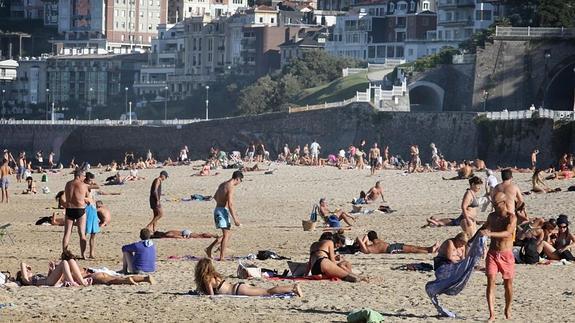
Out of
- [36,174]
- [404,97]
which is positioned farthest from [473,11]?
[36,174]

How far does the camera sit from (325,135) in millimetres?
62438

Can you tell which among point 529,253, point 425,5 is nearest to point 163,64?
point 425,5

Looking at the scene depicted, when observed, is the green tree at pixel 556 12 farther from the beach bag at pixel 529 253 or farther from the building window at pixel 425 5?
the beach bag at pixel 529 253

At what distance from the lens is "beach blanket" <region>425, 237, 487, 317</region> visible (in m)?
14.8

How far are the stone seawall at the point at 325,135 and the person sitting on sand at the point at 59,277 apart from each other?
32299 millimetres

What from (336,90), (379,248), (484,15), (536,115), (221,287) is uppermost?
(484,15)

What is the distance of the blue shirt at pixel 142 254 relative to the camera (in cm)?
1789

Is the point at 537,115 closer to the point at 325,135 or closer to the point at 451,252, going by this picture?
the point at 325,135

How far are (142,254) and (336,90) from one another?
198 ft

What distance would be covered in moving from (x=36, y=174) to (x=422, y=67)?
21.6 meters

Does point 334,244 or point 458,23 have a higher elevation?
point 458,23

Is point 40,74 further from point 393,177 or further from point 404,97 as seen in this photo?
point 393,177

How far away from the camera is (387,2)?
95.8 metres

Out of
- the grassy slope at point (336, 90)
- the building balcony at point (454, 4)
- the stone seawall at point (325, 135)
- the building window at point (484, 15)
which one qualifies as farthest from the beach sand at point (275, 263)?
the building balcony at point (454, 4)
